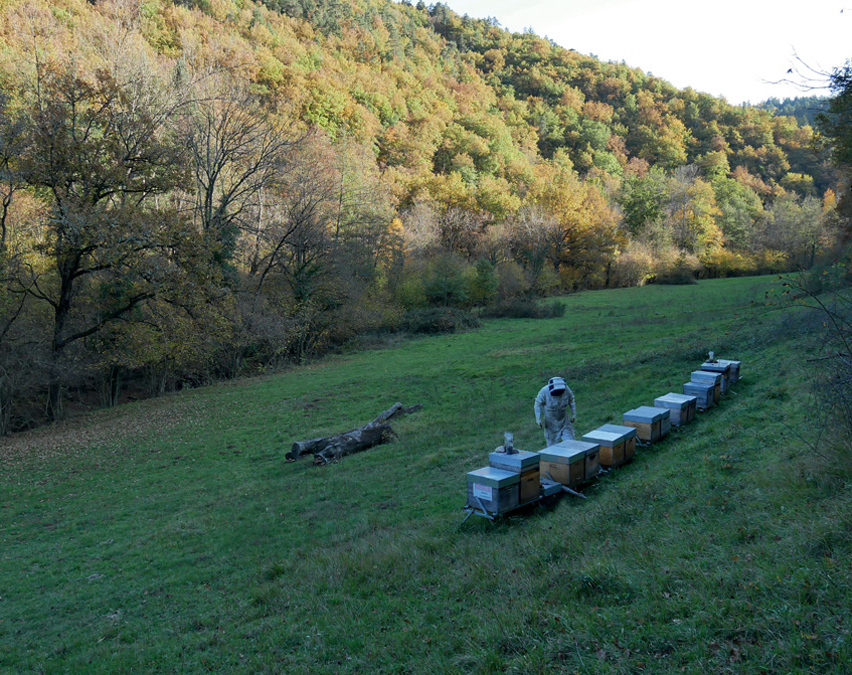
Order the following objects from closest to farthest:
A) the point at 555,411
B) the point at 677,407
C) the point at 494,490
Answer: the point at 494,490, the point at 555,411, the point at 677,407

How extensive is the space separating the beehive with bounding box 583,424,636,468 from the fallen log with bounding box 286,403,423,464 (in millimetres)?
7884

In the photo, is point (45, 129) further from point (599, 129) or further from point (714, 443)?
point (599, 129)

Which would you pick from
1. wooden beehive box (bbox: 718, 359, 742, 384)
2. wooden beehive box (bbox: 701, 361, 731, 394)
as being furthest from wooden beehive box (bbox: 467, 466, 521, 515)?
wooden beehive box (bbox: 718, 359, 742, 384)

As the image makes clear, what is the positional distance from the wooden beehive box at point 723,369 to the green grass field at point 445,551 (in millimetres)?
386

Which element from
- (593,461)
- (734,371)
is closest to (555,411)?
(593,461)

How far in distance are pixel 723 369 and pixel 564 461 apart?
7.59 metres

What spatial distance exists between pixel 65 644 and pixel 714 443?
11267 mm

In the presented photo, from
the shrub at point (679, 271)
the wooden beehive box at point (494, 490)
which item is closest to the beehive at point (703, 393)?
the wooden beehive box at point (494, 490)

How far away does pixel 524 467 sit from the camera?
28.7 feet

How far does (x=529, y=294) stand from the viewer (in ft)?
180

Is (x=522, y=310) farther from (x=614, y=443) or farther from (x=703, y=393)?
(x=614, y=443)

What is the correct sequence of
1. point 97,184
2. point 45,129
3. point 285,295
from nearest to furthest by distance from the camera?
point 45,129
point 97,184
point 285,295

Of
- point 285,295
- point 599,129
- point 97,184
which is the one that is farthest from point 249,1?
point 97,184

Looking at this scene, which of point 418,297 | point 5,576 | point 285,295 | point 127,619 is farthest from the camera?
point 418,297
